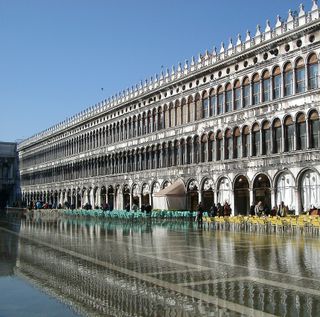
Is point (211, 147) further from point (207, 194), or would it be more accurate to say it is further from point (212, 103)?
point (207, 194)

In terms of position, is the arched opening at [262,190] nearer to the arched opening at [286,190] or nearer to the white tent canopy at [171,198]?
the arched opening at [286,190]

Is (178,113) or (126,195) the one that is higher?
(178,113)

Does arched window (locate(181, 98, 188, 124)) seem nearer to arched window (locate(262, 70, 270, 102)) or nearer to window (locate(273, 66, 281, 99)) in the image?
arched window (locate(262, 70, 270, 102))

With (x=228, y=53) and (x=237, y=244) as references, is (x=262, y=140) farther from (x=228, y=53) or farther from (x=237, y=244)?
(x=237, y=244)

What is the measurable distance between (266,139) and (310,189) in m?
5.70

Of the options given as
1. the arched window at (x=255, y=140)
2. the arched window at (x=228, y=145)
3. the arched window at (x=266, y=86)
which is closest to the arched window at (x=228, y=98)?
the arched window at (x=228, y=145)

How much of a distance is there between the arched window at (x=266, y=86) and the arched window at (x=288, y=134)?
9.21ft

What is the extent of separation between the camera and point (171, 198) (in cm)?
4303

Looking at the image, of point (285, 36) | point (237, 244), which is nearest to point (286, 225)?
point (237, 244)

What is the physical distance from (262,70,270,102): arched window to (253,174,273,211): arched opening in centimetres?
572

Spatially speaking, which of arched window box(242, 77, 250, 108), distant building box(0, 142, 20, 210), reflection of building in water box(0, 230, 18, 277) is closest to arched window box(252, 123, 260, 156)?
arched window box(242, 77, 250, 108)

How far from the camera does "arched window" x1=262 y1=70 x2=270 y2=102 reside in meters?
37.1

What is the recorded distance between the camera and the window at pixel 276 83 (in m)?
36.0

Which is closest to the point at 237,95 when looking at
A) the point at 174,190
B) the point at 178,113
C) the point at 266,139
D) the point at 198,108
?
the point at 266,139
